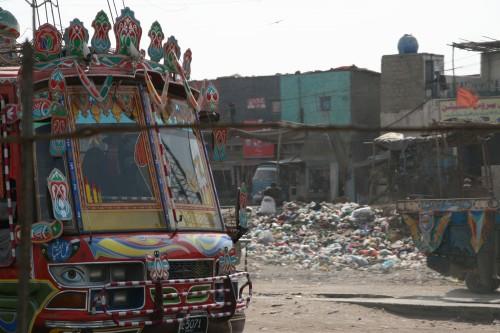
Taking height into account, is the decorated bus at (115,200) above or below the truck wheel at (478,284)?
above

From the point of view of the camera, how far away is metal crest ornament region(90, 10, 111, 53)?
801 centimetres

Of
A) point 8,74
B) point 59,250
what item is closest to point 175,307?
Answer: point 59,250

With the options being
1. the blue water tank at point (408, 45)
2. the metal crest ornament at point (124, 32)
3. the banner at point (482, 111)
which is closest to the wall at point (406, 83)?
the blue water tank at point (408, 45)

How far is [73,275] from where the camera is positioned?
7055 mm

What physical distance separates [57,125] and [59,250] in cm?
100

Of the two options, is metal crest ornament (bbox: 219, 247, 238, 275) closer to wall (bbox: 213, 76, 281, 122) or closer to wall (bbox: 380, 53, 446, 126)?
wall (bbox: 380, 53, 446, 126)

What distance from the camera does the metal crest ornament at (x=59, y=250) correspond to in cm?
704

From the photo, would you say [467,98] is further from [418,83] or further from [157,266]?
[157,266]

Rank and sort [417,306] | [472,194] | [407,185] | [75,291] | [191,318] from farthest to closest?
[407,185]
[472,194]
[417,306]
[191,318]
[75,291]

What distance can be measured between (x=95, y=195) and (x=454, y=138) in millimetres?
11262

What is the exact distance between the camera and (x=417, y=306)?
13000 mm

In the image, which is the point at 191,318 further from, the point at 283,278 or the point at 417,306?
the point at 283,278

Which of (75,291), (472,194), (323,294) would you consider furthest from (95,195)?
(472,194)

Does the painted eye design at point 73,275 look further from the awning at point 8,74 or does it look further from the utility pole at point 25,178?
the utility pole at point 25,178
